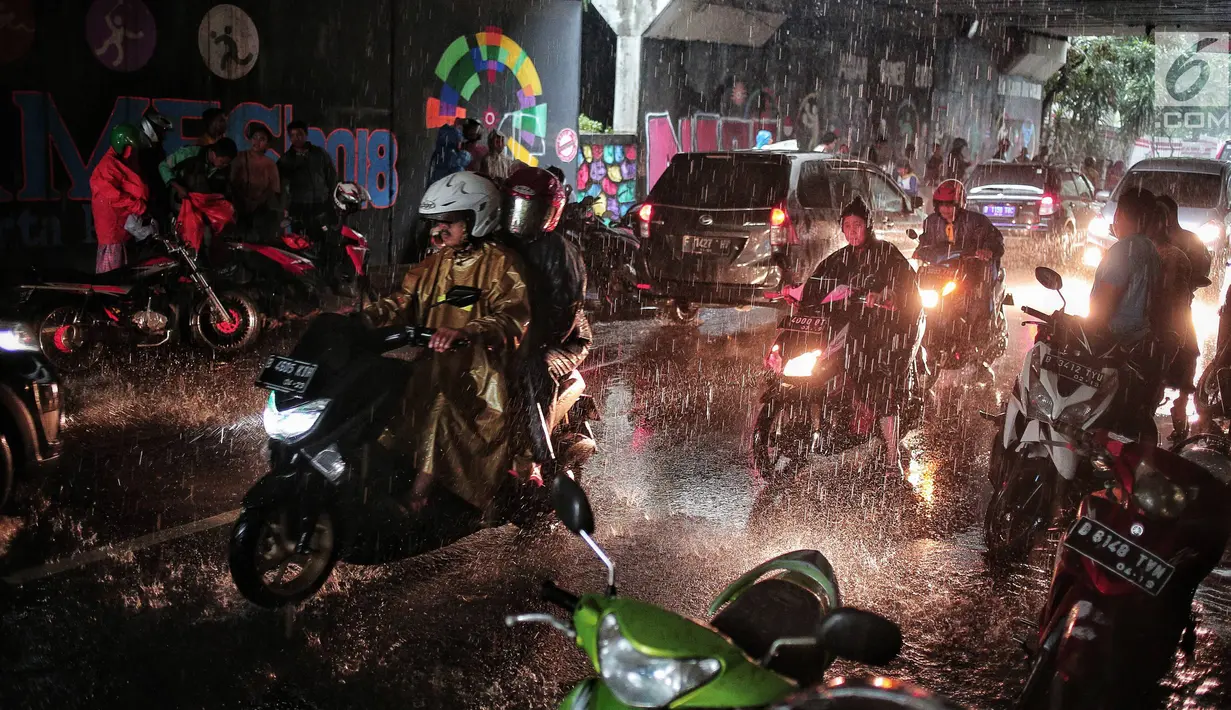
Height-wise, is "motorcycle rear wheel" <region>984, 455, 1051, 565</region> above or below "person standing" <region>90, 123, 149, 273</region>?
below

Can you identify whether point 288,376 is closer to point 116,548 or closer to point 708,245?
point 116,548

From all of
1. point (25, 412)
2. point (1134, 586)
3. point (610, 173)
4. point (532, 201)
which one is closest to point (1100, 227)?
point (610, 173)

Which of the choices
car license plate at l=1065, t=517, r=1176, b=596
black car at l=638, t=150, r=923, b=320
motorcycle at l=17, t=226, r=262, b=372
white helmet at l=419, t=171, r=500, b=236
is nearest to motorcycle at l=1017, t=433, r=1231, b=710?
car license plate at l=1065, t=517, r=1176, b=596

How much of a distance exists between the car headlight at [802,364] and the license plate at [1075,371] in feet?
5.41

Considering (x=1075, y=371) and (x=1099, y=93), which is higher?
(x=1099, y=93)

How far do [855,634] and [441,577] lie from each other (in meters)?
3.06

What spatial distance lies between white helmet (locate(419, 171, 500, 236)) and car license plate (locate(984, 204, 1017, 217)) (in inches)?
633

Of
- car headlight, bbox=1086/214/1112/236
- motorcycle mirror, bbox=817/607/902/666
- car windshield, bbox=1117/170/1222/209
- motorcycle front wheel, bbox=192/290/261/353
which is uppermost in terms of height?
car windshield, bbox=1117/170/1222/209

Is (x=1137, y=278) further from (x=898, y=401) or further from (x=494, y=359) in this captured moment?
(x=494, y=359)

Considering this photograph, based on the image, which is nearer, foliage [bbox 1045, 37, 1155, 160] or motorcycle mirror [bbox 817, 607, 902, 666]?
motorcycle mirror [bbox 817, 607, 902, 666]

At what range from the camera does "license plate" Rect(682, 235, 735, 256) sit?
11406 millimetres

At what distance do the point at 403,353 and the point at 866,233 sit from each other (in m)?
3.46

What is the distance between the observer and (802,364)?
652 cm

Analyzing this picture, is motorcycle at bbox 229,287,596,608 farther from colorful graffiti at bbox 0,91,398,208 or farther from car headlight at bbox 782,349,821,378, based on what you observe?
colorful graffiti at bbox 0,91,398,208
